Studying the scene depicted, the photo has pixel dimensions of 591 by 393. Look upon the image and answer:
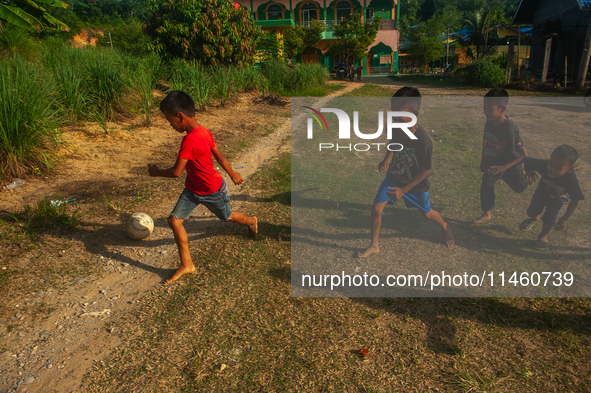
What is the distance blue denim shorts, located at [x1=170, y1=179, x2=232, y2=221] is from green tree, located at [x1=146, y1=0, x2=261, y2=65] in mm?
10618

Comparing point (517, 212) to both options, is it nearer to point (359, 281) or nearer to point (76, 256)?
point (359, 281)

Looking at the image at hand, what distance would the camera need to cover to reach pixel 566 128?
8641 millimetres

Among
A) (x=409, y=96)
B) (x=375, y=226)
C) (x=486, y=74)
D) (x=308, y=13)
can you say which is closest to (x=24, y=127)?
(x=375, y=226)

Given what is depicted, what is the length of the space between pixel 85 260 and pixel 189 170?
146cm

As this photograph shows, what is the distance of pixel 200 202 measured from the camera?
11.3ft

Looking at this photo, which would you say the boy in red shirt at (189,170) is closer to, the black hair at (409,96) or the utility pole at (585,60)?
the black hair at (409,96)

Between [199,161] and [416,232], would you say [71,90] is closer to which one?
[199,161]

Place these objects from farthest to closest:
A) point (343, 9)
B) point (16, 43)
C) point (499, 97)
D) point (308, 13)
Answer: point (308, 13)
point (343, 9)
point (16, 43)
point (499, 97)

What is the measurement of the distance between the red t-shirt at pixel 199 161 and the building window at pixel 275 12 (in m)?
39.6

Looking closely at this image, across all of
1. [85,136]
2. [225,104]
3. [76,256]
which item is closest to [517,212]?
[76,256]

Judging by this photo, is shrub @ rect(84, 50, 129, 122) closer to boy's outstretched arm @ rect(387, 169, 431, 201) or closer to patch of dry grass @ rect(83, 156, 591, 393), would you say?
patch of dry grass @ rect(83, 156, 591, 393)

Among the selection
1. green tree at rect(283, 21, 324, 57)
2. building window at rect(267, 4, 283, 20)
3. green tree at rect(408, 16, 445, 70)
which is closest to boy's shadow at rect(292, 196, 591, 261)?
green tree at rect(283, 21, 324, 57)

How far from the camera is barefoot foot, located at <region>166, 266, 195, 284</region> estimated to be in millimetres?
3365

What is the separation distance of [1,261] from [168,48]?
11.4 meters
